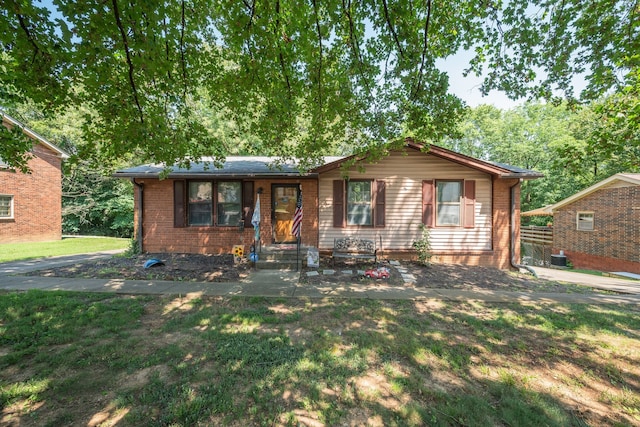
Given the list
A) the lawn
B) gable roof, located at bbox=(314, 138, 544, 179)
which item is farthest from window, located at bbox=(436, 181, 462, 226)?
the lawn

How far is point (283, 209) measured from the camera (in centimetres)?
958

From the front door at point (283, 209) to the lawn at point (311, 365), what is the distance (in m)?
4.91

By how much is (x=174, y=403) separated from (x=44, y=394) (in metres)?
1.32

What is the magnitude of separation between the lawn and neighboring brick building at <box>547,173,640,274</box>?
1266 cm

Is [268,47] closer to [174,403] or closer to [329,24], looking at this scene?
[329,24]

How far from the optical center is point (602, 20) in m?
5.45

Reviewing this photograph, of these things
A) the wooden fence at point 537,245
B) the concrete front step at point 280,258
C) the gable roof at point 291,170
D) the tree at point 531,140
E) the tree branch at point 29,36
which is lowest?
the wooden fence at point 537,245

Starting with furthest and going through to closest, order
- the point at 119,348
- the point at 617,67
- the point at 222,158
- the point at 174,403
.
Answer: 1. the point at 222,158
2. the point at 617,67
3. the point at 119,348
4. the point at 174,403

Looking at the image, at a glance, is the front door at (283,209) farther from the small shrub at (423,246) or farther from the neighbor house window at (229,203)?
the small shrub at (423,246)

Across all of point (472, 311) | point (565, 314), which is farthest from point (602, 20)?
point (472, 311)

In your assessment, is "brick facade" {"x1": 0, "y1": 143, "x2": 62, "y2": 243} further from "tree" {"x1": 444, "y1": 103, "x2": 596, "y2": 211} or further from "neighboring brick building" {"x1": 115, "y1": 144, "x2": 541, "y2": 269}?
"tree" {"x1": 444, "y1": 103, "x2": 596, "y2": 211}

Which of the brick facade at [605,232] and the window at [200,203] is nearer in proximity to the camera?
the window at [200,203]

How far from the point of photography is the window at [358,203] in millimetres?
9086

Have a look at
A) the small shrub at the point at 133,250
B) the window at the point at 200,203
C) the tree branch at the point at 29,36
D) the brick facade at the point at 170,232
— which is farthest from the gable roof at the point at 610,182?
the small shrub at the point at 133,250
